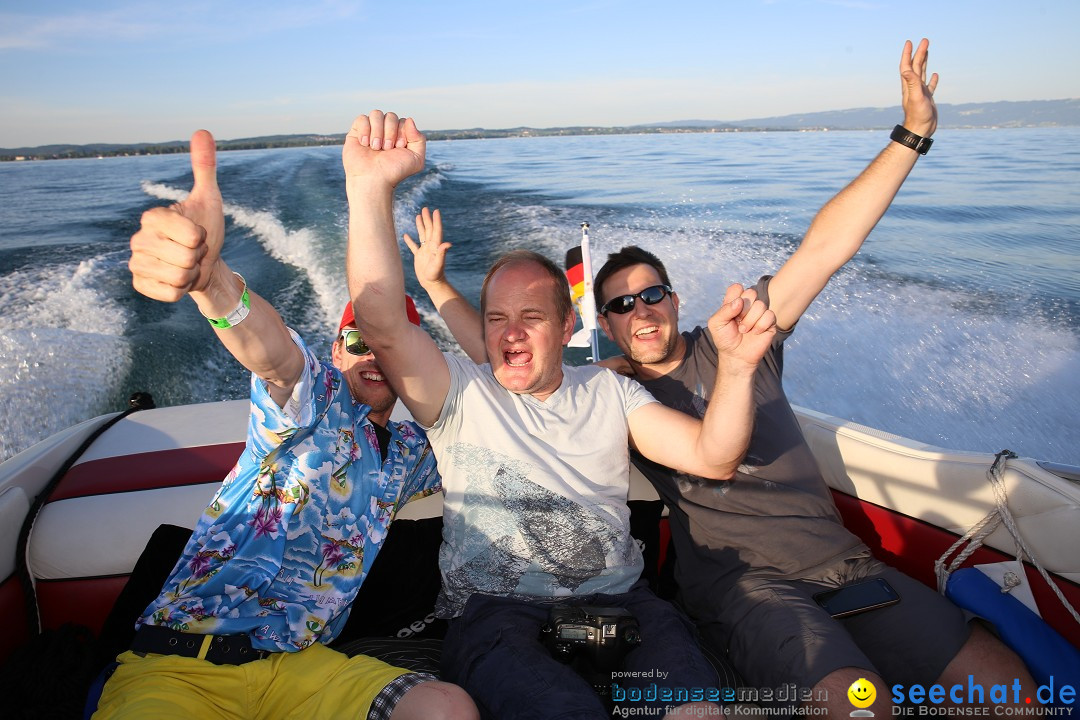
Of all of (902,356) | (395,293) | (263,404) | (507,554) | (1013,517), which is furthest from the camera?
(902,356)

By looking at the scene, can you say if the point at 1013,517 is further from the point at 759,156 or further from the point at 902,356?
the point at 759,156

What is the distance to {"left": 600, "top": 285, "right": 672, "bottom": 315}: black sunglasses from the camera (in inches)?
85.0

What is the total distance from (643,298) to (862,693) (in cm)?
117

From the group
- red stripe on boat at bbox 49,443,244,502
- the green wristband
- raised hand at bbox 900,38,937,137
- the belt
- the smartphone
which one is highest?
raised hand at bbox 900,38,937,137

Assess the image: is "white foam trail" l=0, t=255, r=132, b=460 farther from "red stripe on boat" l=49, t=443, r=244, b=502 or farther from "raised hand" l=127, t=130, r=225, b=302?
"raised hand" l=127, t=130, r=225, b=302

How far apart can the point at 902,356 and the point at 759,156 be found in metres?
11.4

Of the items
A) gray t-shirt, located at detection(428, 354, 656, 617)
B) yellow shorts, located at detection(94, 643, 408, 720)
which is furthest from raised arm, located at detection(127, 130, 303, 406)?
yellow shorts, located at detection(94, 643, 408, 720)

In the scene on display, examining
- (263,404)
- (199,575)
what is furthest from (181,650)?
(263,404)

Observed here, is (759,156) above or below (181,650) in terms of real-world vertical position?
above

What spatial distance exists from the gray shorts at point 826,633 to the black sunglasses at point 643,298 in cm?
84

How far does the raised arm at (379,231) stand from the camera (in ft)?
4.94

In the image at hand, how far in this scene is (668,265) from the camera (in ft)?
21.5

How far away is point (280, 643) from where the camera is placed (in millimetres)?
1498

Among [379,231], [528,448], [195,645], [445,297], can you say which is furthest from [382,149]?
[195,645]
